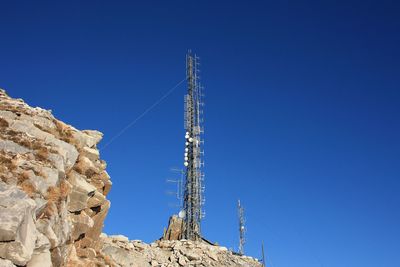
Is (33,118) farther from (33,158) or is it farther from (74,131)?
(33,158)

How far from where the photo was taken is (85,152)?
25.9 meters

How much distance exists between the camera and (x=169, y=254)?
38094mm

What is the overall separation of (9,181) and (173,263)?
2233 centimetres

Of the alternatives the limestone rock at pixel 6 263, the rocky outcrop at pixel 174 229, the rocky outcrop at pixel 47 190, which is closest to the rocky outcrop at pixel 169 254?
the rocky outcrop at pixel 174 229

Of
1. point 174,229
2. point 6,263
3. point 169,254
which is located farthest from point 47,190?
point 174,229

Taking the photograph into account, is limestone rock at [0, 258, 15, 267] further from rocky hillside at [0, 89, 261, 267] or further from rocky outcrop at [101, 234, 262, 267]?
rocky outcrop at [101, 234, 262, 267]

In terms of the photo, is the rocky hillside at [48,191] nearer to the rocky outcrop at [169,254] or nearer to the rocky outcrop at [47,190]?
the rocky outcrop at [47,190]

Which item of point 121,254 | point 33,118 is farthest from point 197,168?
point 33,118

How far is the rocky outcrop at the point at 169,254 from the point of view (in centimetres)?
3344

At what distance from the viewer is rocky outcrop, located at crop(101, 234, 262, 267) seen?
33438 mm

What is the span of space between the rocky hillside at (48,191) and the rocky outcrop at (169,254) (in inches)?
66.4

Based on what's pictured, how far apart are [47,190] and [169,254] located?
73.5ft

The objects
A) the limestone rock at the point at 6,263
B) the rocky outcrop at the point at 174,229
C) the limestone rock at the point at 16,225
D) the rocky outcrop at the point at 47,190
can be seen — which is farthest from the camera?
the rocky outcrop at the point at 174,229

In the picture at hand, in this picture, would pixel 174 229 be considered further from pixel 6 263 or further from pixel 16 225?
pixel 6 263
